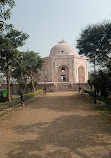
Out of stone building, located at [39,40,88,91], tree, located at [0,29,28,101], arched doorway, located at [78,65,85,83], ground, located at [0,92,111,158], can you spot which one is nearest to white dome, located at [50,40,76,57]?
stone building, located at [39,40,88,91]

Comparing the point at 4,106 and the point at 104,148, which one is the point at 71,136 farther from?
the point at 4,106

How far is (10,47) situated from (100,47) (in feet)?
32.7

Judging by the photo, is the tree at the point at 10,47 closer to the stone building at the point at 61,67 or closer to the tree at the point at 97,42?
the tree at the point at 97,42

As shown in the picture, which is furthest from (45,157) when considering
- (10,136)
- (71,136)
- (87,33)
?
(87,33)

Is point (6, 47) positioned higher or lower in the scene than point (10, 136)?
higher

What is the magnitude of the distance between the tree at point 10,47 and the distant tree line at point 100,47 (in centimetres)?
724

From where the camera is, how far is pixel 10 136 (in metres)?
5.66

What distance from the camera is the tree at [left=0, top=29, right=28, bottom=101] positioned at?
551 inches

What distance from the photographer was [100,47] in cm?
1697

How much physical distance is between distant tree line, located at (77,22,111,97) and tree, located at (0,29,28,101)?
7.24 metres

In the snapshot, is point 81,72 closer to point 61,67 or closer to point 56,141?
point 61,67

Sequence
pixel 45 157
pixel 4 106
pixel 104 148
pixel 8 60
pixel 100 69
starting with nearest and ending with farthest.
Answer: pixel 45 157 < pixel 104 148 < pixel 4 106 < pixel 8 60 < pixel 100 69

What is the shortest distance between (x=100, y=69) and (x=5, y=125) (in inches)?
517

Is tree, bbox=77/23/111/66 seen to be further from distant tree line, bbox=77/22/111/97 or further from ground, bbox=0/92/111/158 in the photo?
ground, bbox=0/92/111/158
